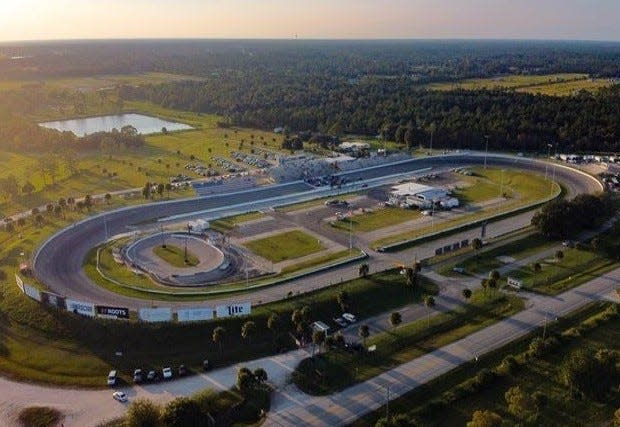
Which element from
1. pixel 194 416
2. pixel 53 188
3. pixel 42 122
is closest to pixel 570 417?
pixel 194 416

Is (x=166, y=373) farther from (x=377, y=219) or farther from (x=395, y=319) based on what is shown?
(x=377, y=219)

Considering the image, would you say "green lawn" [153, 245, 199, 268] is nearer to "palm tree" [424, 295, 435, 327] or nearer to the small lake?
"palm tree" [424, 295, 435, 327]

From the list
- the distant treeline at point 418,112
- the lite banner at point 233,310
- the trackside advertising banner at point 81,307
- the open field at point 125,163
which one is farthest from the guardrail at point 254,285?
the distant treeline at point 418,112

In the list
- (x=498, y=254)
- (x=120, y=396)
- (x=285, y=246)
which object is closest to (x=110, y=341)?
(x=120, y=396)

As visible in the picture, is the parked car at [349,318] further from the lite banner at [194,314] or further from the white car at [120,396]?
the white car at [120,396]

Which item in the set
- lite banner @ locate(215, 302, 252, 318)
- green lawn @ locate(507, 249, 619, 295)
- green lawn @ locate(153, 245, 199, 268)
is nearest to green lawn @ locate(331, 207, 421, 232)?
green lawn @ locate(507, 249, 619, 295)

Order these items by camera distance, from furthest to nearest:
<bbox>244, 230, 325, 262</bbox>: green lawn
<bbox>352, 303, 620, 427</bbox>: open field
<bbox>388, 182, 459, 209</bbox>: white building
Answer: <bbox>388, 182, 459, 209</bbox>: white building
<bbox>244, 230, 325, 262</bbox>: green lawn
<bbox>352, 303, 620, 427</bbox>: open field

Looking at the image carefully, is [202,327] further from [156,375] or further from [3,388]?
[3,388]
